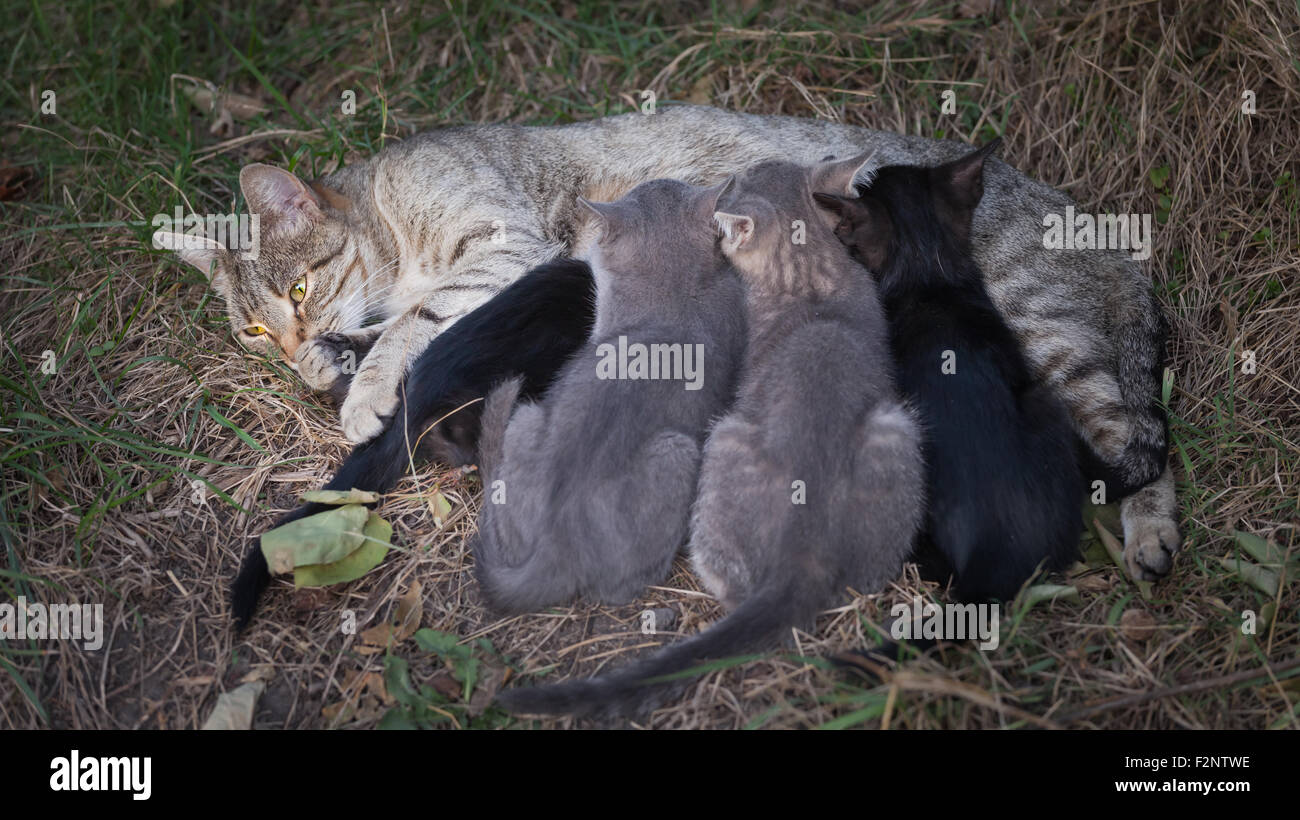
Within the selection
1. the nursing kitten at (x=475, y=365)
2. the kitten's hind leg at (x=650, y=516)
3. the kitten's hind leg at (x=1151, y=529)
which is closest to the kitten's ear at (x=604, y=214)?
the nursing kitten at (x=475, y=365)

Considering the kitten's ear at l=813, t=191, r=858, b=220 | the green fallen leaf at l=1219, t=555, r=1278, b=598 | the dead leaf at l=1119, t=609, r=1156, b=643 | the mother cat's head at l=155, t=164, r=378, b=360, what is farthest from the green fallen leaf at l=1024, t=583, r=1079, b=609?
the mother cat's head at l=155, t=164, r=378, b=360

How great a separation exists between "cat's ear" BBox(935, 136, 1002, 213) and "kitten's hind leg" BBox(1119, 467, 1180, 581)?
1226mm

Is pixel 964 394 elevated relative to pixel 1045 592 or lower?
elevated

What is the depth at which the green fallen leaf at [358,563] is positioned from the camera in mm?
3041

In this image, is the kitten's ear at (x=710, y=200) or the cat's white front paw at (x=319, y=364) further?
the cat's white front paw at (x=319, y=364)

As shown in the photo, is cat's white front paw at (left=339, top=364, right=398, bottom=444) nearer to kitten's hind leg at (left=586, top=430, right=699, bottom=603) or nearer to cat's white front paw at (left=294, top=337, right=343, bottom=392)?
cat's white front paw at (left=294, top=337, right=343, bottom=392)

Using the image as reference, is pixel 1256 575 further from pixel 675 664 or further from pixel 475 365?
pixel 475 365

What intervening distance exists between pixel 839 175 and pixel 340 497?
2.17 m

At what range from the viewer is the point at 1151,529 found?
3225 millimetres

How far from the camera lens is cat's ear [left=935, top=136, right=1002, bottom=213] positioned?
141 inches

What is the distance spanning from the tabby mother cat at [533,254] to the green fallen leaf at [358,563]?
517mm

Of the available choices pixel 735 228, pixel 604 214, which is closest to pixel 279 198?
pixel 604 214

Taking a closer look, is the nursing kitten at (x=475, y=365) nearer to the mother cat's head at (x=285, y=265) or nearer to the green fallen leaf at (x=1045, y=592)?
the mother cat's head at (x=285, y=265)
